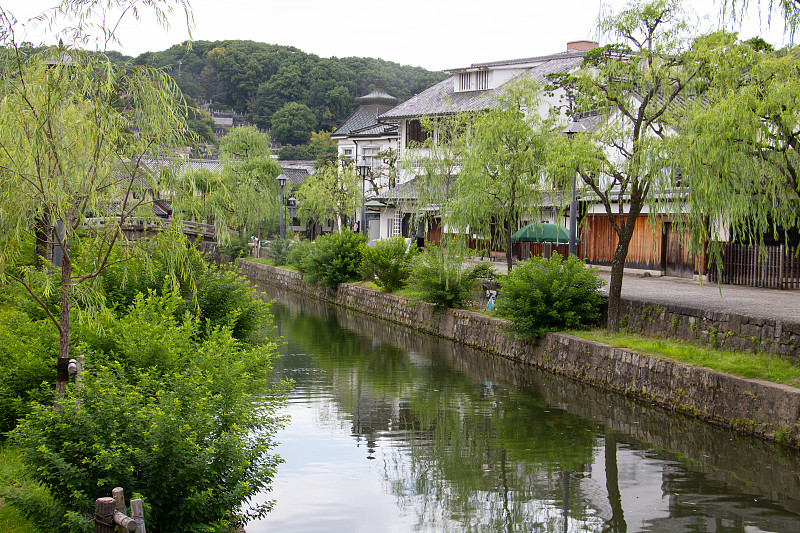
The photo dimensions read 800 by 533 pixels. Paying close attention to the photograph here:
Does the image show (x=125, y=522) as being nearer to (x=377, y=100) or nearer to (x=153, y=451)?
(x=153, y=451)

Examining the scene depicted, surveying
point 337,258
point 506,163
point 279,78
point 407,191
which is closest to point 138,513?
point 506,163

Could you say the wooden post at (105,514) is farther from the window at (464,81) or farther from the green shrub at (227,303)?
the window at (464,81)

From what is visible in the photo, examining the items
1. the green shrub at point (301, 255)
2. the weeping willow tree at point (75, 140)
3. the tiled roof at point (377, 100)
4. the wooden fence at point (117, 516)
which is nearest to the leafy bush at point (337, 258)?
the green shrub at point (301, 255)

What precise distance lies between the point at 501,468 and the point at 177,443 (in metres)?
5.90

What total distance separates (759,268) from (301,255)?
19.7 metres

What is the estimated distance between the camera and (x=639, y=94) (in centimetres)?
1599

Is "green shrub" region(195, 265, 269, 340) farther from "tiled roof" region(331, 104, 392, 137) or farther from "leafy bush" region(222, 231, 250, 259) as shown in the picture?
"tiled roof" region(331, 104, 392, 137)

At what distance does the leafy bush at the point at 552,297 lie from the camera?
17.2 metres

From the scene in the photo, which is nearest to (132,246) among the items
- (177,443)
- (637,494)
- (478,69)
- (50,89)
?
(50,89)

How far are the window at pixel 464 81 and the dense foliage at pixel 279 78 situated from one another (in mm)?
40392

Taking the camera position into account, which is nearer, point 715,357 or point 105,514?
point 105,514

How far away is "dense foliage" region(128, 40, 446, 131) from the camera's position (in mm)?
85438

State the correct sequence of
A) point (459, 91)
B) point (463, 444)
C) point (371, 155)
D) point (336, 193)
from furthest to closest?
1. point (371, 155)
2. point (336, 193)
3. point (459, 91)
4. point (463, 444)

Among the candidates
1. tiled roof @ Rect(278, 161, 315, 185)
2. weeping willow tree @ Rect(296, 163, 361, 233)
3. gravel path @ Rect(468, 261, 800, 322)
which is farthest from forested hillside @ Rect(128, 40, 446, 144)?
gravel path @ Rect(468, 261, 800, 322)
